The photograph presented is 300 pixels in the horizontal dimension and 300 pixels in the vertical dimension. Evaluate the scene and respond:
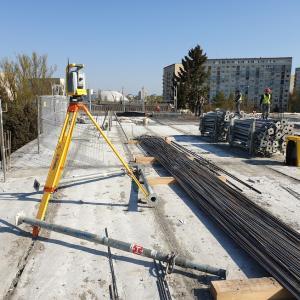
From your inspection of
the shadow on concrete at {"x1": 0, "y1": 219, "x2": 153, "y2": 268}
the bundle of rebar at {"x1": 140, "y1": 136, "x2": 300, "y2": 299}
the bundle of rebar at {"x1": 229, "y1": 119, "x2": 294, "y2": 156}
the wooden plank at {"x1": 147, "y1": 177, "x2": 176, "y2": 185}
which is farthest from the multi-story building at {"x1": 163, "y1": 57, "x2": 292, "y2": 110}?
the shadow on concrete at {"x1": 0, "y1": 219, "x2": 153, "y2": 268}

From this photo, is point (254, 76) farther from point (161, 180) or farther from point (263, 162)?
point (161, 180)

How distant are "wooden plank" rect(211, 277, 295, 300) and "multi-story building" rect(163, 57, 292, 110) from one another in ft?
Result: 327

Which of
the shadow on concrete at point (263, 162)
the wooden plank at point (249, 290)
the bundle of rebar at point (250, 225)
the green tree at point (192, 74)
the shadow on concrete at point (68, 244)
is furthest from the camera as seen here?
the green tree at point (192, 74)

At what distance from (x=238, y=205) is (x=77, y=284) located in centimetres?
314

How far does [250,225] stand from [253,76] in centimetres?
10966

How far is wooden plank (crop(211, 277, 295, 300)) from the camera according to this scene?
3.09 metres

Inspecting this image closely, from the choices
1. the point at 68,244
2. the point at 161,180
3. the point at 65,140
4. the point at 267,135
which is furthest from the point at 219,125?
the point at 68,244

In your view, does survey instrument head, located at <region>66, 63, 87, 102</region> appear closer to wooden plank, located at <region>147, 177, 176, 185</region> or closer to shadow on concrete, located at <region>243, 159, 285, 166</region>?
wooden plank, located at <region>147, 177, 176, 185</region>

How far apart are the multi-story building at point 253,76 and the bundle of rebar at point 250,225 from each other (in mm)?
95982

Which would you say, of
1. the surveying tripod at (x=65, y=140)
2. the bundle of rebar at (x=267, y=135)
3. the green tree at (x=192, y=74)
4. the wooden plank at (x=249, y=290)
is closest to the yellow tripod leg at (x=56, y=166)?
the surveying tripod at (x=65, y=140)

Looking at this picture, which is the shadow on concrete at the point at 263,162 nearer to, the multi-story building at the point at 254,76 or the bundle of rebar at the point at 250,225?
the bundle of rebar at the point at 250,225

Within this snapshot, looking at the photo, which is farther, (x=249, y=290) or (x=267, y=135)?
(x=267, y=135)

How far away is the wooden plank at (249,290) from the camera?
10.2ft

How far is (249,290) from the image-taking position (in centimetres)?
315
